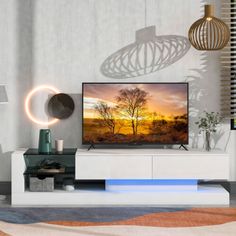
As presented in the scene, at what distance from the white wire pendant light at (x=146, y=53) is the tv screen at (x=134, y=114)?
0.82 feet

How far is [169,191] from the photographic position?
21.0 feet

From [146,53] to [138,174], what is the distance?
1427 mm

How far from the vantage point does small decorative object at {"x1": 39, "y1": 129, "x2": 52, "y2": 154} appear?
650 centimetres

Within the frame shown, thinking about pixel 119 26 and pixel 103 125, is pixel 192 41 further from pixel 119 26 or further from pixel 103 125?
pixel 103 125

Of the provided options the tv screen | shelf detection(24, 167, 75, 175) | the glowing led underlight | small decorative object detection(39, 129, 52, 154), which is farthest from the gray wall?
shelf detection(24, 167, 75, 175)

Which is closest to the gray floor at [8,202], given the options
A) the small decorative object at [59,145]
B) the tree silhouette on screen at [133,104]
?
the small decorative object at [59,145]

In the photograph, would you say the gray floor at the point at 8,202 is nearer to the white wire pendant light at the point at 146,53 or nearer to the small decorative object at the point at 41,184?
the small decorative object at the point at 41,184

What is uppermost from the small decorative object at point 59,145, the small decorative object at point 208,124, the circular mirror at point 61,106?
the circular mirror at point 61,106

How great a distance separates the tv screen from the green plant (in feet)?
0.63

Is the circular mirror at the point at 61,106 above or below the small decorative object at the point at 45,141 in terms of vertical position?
above

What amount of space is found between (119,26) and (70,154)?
1.60 meters

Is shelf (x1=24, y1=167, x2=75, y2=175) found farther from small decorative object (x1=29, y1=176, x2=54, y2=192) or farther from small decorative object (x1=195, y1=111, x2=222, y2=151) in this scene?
small decorative object (x1=195, y1=111, x2=222, y2=151)

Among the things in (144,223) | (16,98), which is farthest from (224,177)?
(16,98)

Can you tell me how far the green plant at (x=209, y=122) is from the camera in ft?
21.9
